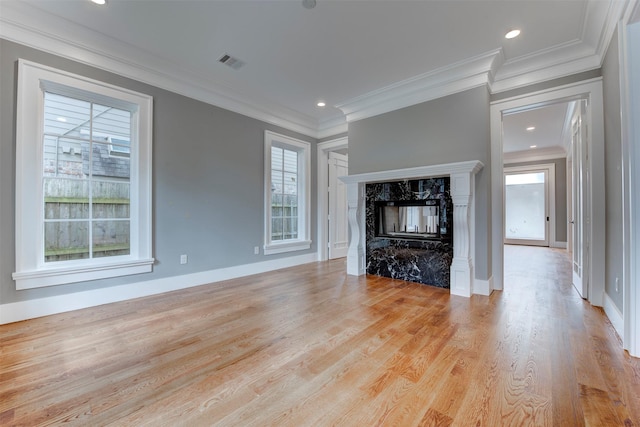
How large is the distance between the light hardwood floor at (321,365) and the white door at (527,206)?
20.8ft

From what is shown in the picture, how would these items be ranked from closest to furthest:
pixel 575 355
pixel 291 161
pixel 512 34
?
1. pixel 575 355
2. pixel 512 34
3. pixel 291 161

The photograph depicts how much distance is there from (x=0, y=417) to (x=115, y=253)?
203 centimetres

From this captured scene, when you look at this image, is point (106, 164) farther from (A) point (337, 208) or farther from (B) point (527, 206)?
(B) point (527, 206)

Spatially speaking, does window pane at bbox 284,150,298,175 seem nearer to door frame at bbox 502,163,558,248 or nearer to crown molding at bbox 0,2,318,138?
crown molding at bbox 0,2,318,138

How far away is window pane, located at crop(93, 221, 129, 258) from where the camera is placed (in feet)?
9.55

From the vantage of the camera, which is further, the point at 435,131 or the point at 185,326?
the point at 435,131

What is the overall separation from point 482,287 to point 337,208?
3.18 m

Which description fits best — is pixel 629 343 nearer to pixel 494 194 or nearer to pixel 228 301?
pixel 494 194

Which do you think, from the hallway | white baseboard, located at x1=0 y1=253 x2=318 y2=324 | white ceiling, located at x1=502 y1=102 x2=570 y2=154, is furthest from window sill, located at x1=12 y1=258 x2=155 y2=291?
white ceiling, located at x1=502 y1=102 x2=570 y2=154

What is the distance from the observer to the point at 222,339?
2.06 m

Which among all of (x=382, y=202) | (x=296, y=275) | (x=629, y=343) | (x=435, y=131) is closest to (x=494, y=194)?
(x=435, y=131)

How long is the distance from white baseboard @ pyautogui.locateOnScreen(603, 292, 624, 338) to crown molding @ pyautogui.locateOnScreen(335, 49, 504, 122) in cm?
261

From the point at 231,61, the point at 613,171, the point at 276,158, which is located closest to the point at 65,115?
the point at 231,61

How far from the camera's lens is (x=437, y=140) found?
11.6 feet
